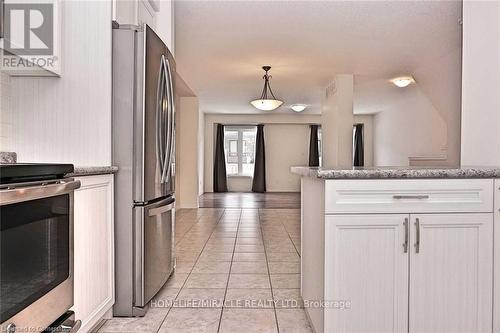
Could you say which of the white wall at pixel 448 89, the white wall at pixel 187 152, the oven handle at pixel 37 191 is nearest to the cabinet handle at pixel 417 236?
the oven handle at pixel 37 191

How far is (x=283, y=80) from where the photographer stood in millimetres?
→ 6949

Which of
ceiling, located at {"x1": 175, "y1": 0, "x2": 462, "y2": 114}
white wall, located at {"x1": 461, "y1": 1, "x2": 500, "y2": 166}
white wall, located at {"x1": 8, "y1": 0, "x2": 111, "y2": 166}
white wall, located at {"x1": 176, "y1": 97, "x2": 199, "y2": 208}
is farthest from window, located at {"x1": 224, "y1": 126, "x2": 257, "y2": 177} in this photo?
white wall, located at {"x1": 8, "y1": 0, "x2": 111, "y2": 166}

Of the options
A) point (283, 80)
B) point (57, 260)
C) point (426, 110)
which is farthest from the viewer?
point (426, 110)

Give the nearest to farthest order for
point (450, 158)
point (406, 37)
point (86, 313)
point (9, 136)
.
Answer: point (86, 313) < point (9, 136) < point (406, 37) < point (450, 158)

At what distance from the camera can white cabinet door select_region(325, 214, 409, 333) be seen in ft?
5.38

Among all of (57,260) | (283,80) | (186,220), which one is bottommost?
(186,220)

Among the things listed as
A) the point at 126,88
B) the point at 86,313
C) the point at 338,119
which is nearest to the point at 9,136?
the point at 126,88

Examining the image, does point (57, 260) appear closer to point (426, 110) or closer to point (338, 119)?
point (338, 119)

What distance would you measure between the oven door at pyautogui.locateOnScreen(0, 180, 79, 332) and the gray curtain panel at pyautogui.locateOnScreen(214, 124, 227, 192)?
33.8ft

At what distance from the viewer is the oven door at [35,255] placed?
3.60 ft

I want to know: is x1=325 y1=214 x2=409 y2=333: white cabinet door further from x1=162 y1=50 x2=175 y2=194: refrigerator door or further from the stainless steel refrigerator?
x1=162 y1=50 x2=175 y2=194: refrigerator door

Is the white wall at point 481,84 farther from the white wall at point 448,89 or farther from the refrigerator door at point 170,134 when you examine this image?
the white wall at point 448,89

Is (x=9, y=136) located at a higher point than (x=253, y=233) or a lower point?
higher

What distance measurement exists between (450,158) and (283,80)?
308 cm
